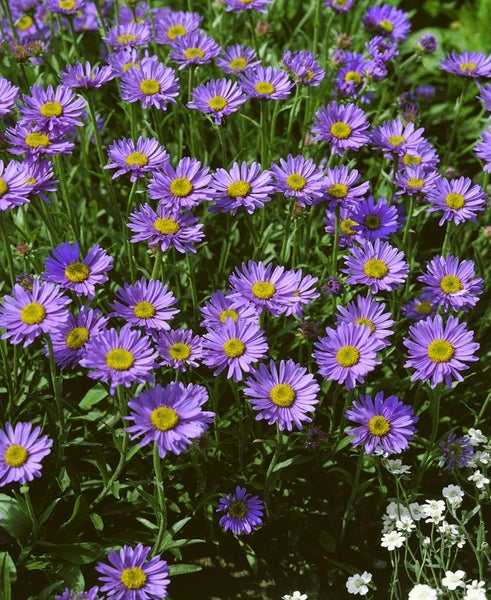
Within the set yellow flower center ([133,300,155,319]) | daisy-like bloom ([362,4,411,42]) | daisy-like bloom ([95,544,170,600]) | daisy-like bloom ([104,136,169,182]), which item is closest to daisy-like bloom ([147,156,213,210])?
daisy-like bloom ([104,136,169,182])

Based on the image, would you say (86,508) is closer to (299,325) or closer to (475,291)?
(299,325)

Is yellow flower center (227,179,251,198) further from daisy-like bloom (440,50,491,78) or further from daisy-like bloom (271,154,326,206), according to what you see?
daisy-like bloom (440,50,491,78)

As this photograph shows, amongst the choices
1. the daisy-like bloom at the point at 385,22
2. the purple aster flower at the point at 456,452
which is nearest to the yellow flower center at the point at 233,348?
the purple aster flower at the point at 456,452

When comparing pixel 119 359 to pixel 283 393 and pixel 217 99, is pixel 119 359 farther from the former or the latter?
pixel 217 99

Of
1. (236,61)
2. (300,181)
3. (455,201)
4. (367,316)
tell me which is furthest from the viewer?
(236,61)

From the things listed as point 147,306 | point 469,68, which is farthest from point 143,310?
point 469,68
